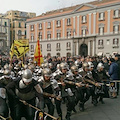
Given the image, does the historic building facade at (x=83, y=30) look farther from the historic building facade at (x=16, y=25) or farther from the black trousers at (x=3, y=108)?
the black trousers at (x=3, y=108)

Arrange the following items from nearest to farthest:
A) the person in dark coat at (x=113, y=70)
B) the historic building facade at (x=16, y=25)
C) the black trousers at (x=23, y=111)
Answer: the black trousers at (x=23, y=111)
the person in dark coat at (x=113, y=70)
the historic building facade at (x=16, y=25)

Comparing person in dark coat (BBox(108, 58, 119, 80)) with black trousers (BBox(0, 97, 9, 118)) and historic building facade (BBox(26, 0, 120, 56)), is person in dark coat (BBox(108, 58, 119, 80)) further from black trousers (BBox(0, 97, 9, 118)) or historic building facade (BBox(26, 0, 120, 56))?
historic building facade (BBox(26, 0, 120, 56))

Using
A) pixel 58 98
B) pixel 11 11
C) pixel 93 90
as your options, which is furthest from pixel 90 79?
pixel 11 11

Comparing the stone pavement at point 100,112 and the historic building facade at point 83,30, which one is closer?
the stone pavement at point 100,112

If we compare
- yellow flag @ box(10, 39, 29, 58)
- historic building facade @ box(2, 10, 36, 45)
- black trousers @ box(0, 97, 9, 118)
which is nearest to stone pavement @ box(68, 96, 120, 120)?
black trousers @ box(0, 97, 9, 118)

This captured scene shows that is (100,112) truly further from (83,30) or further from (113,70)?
(83,30)

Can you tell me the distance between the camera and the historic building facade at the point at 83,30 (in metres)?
41.3

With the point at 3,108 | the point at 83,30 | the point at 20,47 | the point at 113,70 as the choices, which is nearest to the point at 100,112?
the point at 113,70

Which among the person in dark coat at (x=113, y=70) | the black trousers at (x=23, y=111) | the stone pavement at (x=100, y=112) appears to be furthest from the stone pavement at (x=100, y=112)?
the black trousers at (x=23, y=111)

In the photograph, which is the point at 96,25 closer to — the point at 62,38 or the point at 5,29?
the point at 62,38

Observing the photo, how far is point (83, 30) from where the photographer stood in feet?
150

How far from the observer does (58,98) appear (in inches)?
219

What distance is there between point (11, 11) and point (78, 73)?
258 ft

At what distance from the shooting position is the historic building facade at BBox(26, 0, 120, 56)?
4134cm
